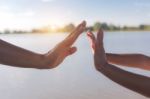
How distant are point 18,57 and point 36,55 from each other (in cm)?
12

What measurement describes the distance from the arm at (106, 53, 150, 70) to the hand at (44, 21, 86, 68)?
202 mm

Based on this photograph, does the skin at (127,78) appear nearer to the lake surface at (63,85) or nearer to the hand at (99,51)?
the hand at (99,51)

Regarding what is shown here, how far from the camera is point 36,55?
2.68m

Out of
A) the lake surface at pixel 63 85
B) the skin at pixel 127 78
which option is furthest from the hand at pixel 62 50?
the lake surface at pixel 63 85

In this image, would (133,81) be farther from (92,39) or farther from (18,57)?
(18,57)

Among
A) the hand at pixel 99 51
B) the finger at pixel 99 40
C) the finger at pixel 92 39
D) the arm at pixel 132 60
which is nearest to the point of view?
the hand at pixel 99 51

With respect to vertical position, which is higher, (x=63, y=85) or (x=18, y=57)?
(x=18, y=57)

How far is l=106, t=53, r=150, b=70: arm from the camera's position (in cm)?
282

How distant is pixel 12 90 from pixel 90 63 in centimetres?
277

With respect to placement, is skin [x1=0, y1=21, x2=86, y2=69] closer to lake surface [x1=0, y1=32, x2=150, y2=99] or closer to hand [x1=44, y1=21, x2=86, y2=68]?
hand [x1=44, y1=21, x2=86, y2=68]

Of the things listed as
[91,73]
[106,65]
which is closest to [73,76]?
[91,73]

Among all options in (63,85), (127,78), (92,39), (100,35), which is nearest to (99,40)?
(100,35)

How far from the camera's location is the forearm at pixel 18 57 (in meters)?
2.54

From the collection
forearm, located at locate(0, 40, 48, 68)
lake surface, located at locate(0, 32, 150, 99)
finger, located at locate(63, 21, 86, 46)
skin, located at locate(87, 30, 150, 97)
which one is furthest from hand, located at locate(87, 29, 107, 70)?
lake surface, located at locate(0, 32, 150, 99)
